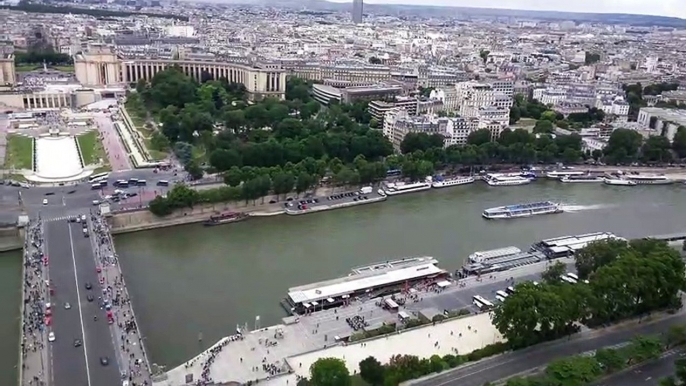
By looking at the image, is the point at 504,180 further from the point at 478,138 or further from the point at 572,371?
the point at 572,371

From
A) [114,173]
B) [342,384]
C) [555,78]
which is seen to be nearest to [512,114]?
[555,78]

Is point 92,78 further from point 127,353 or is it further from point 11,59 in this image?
point 127,353

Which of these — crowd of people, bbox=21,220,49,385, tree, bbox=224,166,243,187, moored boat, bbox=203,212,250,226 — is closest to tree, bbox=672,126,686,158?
tree, bbox=224,166,243,187

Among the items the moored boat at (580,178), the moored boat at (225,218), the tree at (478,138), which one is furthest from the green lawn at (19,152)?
the moored boat at (580,178)

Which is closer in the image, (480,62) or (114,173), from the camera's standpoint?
(114,173)

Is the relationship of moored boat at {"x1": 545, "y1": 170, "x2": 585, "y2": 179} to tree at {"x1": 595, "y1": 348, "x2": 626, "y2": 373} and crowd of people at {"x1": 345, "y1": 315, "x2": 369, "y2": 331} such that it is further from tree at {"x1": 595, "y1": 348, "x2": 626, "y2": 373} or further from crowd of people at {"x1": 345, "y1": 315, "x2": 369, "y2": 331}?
tree at {"x1": 595, "y1": 348, "x2": 626, "y2": 373}

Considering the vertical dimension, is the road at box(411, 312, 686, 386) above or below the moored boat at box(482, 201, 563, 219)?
above
